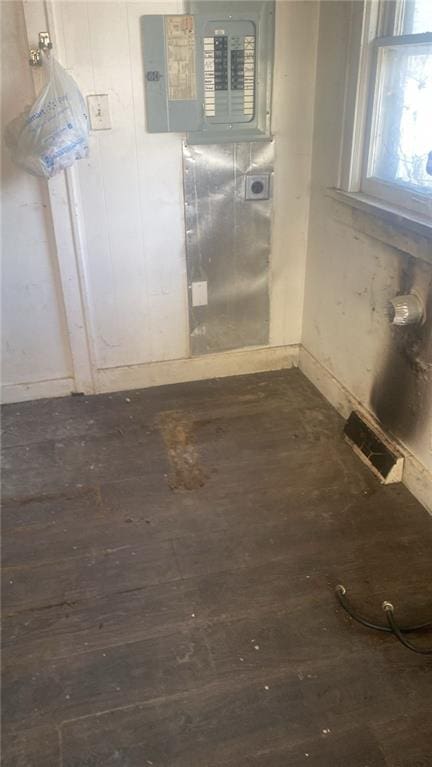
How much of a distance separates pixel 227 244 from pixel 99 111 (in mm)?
742

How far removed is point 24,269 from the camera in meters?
2.59

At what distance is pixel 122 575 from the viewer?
1885 mm

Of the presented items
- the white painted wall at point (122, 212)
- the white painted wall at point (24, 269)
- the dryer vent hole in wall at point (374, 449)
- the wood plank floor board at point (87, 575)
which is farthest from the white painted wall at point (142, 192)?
the wood plank floor board at point (87, 575)

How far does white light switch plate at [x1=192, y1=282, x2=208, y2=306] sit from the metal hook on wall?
3.40 feet

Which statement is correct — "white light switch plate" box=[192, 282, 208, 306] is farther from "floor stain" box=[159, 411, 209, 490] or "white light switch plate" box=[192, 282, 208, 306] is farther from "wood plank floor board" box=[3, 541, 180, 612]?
"wood plank floor board" box=[3, 541, 180, 612]

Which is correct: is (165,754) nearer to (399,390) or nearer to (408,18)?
(399,390)

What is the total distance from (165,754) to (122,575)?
566 mm

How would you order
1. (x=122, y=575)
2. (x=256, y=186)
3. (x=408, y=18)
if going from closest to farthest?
(x=122, y=575), (x=408, y=18), (x=256, y=186)

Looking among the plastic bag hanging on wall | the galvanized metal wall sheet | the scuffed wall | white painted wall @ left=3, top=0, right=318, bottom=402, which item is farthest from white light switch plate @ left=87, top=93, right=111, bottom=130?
the scuffed wall

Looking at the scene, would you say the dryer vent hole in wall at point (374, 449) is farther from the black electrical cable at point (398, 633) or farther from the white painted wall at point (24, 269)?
the white painted wall at point (24, 269)

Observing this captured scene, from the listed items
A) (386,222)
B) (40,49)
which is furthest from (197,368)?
(40,49)

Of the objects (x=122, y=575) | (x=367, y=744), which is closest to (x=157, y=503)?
(x=122, y=575)

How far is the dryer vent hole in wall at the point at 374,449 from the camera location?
2.23 metres

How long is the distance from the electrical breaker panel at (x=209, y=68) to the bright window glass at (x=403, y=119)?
52 centimetres
